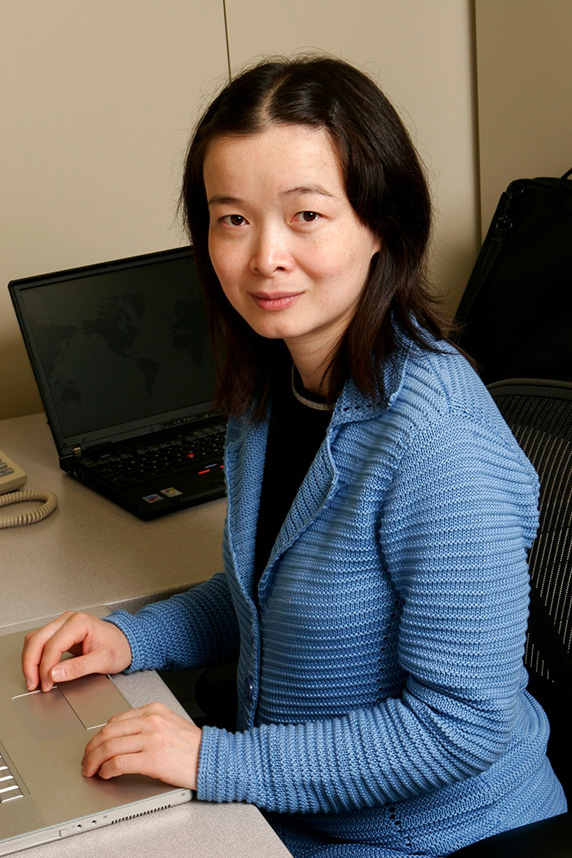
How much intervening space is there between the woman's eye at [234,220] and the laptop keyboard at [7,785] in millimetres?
533

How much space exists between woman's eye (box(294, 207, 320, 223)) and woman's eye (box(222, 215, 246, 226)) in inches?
2.3

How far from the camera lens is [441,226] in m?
2.13

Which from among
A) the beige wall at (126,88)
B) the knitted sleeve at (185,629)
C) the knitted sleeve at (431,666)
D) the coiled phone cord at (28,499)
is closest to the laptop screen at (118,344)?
the coiled phone cord at (28,499)

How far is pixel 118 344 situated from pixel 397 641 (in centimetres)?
88

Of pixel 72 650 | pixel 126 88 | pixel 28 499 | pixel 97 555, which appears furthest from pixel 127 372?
pixel 72 650

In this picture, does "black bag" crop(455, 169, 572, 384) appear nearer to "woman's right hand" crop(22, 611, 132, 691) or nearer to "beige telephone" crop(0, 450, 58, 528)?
"beige telephone" crop(0, 450, 58, 528)

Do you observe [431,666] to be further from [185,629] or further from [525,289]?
[525,289]

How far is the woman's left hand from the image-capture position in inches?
31.0

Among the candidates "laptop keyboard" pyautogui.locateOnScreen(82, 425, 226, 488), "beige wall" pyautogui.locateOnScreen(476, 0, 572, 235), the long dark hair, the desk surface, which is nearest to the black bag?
"beige wall" pyautogui.locateOnScreen(476, 0, 572, 235)

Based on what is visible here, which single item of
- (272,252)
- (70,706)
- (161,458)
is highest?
(272,252)

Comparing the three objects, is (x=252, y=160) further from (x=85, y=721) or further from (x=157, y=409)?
(x=157, y=409)

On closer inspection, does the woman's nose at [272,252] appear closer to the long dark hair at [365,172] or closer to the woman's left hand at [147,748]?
the long dark hair at [365,172]

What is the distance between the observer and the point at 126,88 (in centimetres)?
180

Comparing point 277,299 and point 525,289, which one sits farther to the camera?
point 525,289
